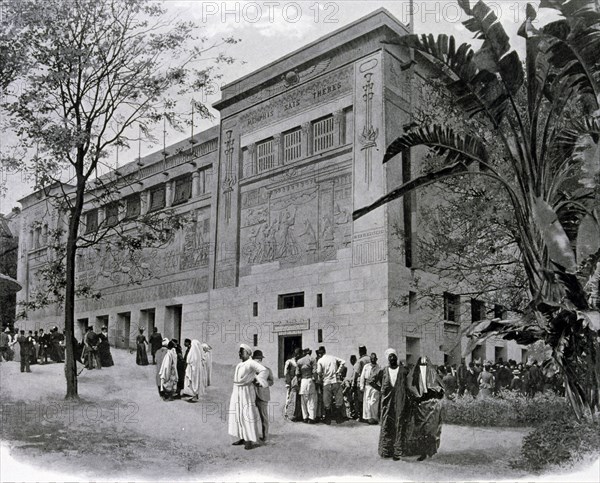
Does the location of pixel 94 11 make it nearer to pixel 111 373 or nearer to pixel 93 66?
pixel 93 66

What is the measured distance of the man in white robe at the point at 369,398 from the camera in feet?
20.9

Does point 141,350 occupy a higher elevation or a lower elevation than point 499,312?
lower

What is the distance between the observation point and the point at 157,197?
8031 millimetres

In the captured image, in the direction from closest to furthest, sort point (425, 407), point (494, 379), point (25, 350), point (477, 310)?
point (425, 407) → point (494, 379) → point (477, 310) → point (25, 350)

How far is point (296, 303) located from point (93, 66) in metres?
3.49

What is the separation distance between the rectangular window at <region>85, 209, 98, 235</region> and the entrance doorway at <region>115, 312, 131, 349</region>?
3.39ft

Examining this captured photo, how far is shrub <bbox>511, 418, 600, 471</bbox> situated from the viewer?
18.8ft

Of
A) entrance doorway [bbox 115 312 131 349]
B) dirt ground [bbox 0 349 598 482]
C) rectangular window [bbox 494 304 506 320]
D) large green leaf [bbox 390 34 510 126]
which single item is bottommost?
dirt ground [bbox 0 349 598 482]

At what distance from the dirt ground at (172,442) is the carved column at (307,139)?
2.34 meters

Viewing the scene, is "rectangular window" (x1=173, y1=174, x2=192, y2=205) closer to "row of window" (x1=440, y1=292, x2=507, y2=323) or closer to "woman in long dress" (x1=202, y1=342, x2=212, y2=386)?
"woman in long dress" (x1=202, y1=342, x2=212, y2=386)

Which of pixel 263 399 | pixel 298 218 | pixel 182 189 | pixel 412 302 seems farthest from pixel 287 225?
pixel 263 399

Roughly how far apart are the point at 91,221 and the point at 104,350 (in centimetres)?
146

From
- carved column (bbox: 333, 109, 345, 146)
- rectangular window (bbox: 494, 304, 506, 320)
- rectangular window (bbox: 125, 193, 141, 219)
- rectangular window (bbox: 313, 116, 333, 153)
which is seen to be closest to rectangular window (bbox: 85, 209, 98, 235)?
rectangular window (bbox: 125, 193, 141, 219)

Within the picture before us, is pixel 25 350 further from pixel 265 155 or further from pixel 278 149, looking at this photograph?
pixel 278 149
